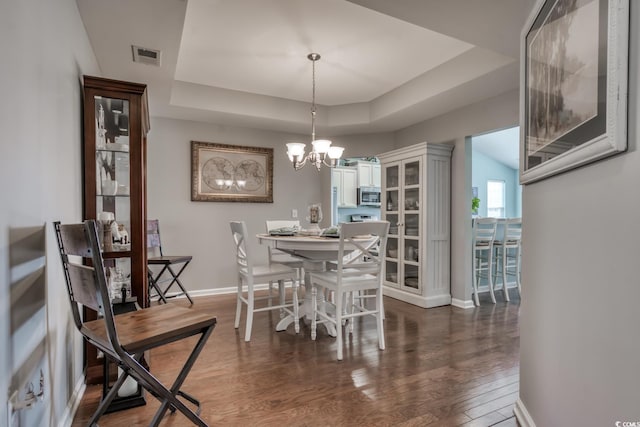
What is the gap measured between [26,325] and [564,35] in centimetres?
222

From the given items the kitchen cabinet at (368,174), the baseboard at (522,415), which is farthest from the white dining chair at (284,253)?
the kitchen cabinet at (368,174)

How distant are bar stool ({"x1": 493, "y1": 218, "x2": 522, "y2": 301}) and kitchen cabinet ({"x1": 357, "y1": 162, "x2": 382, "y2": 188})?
3.21 m

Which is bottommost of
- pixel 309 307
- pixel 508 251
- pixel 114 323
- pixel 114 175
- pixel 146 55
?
pixel 309 307

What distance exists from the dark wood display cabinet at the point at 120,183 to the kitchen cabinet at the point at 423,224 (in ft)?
9.35

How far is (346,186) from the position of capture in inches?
281

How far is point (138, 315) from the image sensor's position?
1.58m

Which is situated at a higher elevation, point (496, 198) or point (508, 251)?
point (496, 198)

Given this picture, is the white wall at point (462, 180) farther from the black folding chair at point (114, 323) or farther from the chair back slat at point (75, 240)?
the chair back slat at point (75, 240)

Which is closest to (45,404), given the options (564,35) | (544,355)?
(544,355)

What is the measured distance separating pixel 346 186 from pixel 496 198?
3.50 m

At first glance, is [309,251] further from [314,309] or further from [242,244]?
[242,244]

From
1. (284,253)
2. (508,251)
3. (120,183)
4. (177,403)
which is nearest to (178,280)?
(284,253)

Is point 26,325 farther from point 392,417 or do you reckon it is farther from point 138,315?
point 392,417

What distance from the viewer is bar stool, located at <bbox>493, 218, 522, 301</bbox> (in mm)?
4113
